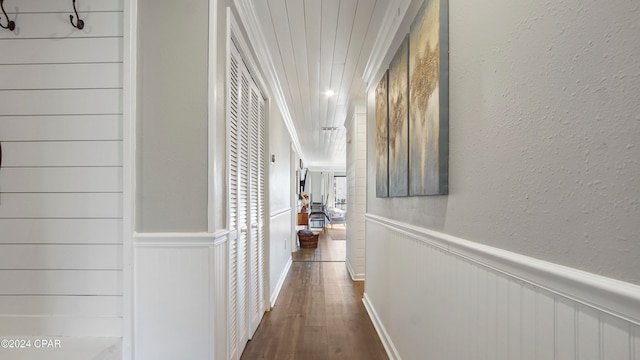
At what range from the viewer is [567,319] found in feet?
2.15

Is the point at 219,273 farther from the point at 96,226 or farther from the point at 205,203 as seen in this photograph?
the point at 96,226

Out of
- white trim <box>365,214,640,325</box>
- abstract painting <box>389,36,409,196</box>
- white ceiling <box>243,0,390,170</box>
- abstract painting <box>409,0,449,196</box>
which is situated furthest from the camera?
white ceiling <box>243,0,390,170</box>

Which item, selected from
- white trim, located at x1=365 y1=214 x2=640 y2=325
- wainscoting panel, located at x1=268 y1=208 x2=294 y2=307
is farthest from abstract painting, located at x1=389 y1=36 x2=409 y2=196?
wainscoting panel, located at x1=268 y1=208 x2=294 y2=307

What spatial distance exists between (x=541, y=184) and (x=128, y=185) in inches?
58.4

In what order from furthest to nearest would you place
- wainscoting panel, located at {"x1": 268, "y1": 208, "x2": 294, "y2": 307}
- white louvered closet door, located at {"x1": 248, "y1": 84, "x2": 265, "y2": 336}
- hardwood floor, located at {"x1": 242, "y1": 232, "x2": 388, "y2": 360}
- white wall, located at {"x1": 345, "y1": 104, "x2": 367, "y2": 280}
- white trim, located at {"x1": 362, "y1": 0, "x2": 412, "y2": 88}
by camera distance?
white wall, located at {"x1": 345, "y1": 104, "x2": 367, "y2": 280}
wainscoting panel, located at {"x1": 268, "y1": 208, "x2": 294, "y2": 307}
white louvered closet door, located at {"x1": 248, "y1": 84, "x2": 265, "y2": 336}
hardwood floor, located at {"x1": 242, "y1": 232, "x2": 388, "y2": 360}
white trim, located at {"x1": 362, "y1": 0, "x2": 412, "y2": 88}

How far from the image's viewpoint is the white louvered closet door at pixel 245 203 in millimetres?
1848

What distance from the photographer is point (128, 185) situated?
1332mm

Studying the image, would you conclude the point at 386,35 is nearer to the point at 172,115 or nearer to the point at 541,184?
the point at 172,115

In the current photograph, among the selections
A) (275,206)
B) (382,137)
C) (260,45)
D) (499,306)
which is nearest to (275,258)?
(275,206)

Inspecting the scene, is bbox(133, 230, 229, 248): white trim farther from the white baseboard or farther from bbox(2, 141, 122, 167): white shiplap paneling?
the white baseboard

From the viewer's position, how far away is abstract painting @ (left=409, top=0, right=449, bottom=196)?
1237 mm

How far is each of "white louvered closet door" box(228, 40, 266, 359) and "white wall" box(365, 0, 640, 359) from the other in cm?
117

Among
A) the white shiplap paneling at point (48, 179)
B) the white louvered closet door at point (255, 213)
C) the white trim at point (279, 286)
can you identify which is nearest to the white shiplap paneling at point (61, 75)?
the white shiplap paneling at point (48, 179)

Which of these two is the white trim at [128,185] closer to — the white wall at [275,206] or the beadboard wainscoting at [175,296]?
the beadboard wainscoting at [175,296]
